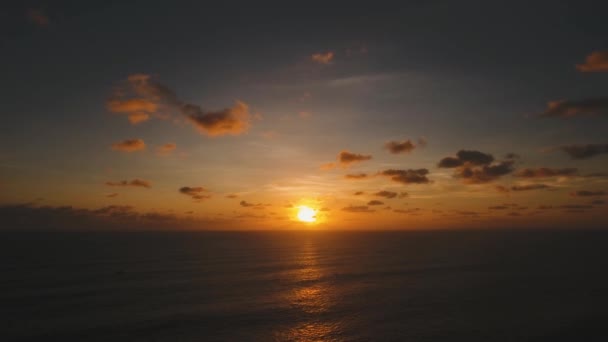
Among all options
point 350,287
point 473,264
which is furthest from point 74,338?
point 473,264

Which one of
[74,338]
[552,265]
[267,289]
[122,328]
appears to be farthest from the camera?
[552,265]

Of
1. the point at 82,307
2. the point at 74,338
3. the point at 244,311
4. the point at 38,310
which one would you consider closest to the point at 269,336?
the point at 244,311

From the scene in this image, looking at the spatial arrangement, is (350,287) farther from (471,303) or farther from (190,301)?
(190,301)

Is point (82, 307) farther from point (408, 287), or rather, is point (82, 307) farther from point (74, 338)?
point (408, 287)

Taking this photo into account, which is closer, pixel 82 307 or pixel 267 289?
pixel 82 307

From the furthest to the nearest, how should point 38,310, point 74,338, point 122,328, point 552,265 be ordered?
point 552,265 → point 38,310 → point 122,328 → point 74,338

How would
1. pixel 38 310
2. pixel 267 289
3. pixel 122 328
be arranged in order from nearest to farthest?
1. pixel 122 328
2. pixel 38 310
3. pixel 267 289

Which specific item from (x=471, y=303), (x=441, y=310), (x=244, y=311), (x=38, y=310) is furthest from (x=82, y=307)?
(x=471, y=303)

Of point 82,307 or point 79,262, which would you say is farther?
point 79,262

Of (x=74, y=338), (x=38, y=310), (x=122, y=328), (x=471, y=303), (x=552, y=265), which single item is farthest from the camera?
(x=552, y=265)
